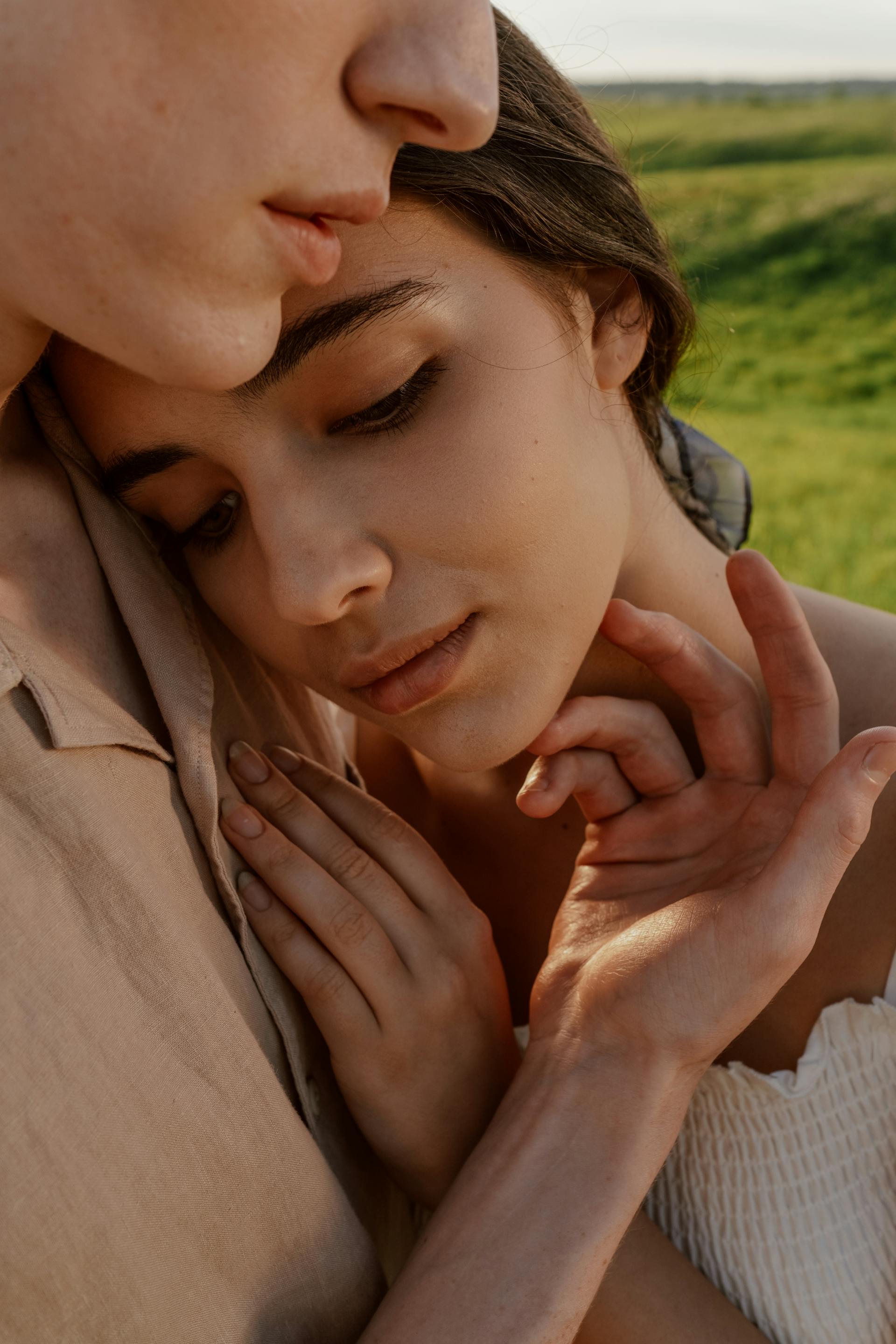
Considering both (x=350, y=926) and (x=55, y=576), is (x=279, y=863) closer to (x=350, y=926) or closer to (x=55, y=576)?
(x=350, y=926)

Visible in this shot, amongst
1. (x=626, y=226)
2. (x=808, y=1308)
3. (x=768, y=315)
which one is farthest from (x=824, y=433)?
(x=808, y=1308)

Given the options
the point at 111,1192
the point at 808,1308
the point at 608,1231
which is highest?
the point at 111,1192

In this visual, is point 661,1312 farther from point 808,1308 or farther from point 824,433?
point 824,433

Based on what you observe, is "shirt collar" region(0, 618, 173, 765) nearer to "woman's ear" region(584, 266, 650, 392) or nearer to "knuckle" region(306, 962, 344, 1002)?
"knuckle" region(306, 962, 344, 1002)

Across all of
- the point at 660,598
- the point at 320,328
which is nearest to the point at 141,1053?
the point at 320,328

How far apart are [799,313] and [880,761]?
1032cm

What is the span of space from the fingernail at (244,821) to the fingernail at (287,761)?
16 centimetres

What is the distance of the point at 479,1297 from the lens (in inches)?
49.1

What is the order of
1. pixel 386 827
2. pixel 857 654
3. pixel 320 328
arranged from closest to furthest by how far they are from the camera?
pixel 320 328, pixel 386 827, pixel 857 654

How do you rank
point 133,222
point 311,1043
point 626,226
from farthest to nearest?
point 626,226, point 311,1043, point 133,222

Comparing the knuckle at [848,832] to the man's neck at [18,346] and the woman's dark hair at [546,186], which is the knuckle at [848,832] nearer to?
the woman's dark hair at [546,186]

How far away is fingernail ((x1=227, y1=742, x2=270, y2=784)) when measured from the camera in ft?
5.21

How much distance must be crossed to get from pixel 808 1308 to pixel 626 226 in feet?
5.21

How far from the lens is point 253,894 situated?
58.7 inches
